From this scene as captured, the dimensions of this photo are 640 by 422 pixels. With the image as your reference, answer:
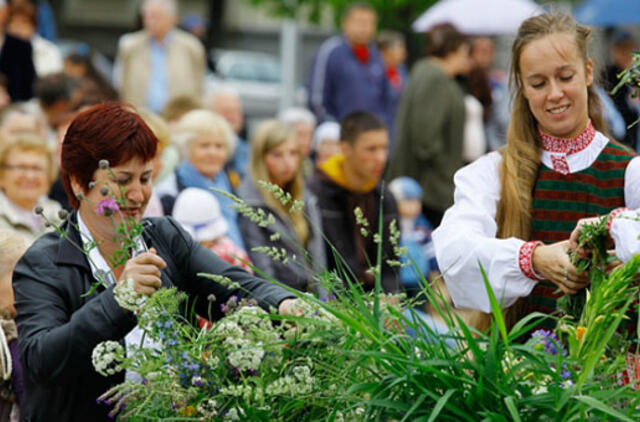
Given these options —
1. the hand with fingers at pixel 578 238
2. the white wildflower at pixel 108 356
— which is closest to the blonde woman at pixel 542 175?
the hand with fingers at pixel 578 238

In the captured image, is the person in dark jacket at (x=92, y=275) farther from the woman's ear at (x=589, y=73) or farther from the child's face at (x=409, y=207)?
the child's face at (x=409, y=207)

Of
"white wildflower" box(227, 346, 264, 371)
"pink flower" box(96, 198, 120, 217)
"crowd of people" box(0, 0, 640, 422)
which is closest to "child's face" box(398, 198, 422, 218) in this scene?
"crowd of people" box(0, 0, 640, 422)

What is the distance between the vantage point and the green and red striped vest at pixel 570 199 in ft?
12.0

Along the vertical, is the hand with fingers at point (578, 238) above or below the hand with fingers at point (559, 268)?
above

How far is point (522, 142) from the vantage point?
3795 millimetres

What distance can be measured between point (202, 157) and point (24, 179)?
3.76 feet

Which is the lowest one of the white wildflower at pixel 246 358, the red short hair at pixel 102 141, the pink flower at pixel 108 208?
the white wildflower at pixel 246 358

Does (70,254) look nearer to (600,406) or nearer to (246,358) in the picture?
(246,358)

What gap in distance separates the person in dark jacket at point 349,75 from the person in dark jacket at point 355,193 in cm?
311

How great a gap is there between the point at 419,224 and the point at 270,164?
221 cm

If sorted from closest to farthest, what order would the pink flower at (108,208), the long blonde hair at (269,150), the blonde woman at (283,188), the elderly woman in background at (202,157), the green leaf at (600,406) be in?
the green leaf at (600,406), the pink flower at (108,208), the blonde woman at (283,188), the elderly woman in background at (202,157), the long blonde hair at (269,150)

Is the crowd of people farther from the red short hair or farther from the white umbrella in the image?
the white umbrella

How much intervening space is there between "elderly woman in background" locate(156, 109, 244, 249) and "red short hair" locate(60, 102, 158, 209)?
3.55 metres

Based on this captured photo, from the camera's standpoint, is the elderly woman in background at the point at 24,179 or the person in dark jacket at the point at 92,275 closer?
the person in dark jacket at the point at 92,275
